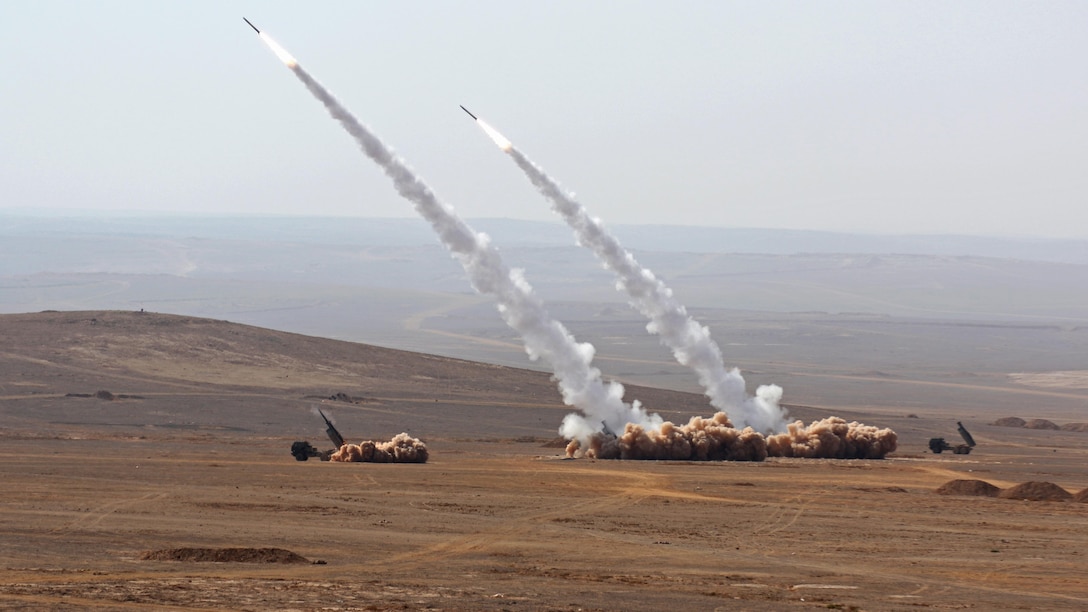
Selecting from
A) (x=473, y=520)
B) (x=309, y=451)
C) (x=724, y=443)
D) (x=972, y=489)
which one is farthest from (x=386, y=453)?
(x=972, y=489)

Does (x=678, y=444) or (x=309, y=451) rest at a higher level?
(x=678, y=444)

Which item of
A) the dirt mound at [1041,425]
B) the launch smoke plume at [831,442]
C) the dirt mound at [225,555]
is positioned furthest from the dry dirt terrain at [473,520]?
the dirt mound at [1041,425]

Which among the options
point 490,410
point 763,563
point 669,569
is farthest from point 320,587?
point 490,410

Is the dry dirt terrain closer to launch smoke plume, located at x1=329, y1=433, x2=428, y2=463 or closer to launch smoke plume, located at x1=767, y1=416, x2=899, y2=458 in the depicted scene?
launch smoke plume, located at x1=329, y1=433, x2=428, y2=463

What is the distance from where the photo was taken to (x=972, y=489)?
55.2m

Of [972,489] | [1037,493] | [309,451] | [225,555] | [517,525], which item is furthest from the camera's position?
[309,451]

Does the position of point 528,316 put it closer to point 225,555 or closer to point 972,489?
point 972,489

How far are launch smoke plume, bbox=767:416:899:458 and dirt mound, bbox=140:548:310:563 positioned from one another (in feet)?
140

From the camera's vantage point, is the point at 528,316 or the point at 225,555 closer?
the point at 225,555

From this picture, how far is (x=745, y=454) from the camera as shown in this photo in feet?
229

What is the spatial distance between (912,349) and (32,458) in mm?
144814

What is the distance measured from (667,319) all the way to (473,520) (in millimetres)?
29547

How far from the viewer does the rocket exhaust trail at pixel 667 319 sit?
223 ft

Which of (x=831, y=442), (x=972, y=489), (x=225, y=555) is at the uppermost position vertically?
(x=831, y=442)
